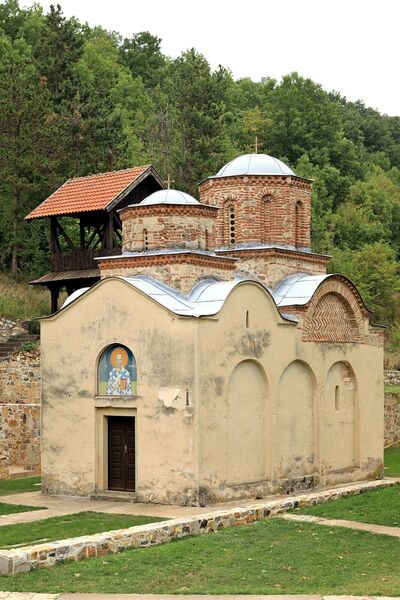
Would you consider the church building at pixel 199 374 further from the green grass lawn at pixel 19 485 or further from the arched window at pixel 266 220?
the green grass lawn at pixel 19 485

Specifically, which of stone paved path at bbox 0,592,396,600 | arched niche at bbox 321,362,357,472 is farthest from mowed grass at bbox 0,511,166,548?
arched niche at bbox 321,362,357,472

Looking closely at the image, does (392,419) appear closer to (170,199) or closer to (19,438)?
(19,438)

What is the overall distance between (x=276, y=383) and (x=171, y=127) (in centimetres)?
3020

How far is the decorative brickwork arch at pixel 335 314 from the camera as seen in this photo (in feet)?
71.1

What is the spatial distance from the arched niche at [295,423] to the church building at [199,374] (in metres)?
0.04

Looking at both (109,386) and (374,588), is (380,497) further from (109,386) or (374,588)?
(374,588)

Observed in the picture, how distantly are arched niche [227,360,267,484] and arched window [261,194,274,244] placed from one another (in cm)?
482

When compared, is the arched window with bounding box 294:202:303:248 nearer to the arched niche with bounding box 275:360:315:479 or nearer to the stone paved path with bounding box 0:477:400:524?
the arched niche with bounding box 275:360:315:479

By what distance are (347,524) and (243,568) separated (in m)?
4.05

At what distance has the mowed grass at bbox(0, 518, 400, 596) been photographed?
1093 centimetres

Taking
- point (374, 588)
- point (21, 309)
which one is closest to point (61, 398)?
point (374, 588)

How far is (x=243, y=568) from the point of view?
40.1 feet

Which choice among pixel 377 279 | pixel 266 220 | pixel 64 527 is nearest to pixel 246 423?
pixel 64 527

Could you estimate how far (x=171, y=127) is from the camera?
48.4 meters
